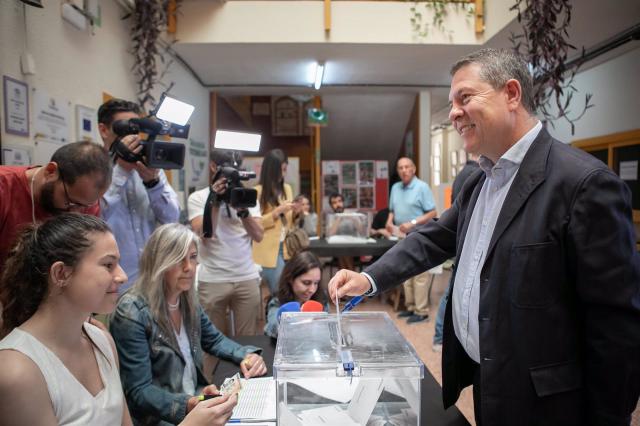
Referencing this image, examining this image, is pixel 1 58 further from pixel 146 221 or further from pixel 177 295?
pixel 177 295

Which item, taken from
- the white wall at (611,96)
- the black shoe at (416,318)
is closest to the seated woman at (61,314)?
the black shoe at (416,318)

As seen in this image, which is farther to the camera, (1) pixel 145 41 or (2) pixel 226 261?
(1) pixel 145 41

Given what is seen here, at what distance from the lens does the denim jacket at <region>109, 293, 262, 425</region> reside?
140cm

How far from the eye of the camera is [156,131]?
1807 millimetres

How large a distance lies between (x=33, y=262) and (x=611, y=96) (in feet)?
16.8

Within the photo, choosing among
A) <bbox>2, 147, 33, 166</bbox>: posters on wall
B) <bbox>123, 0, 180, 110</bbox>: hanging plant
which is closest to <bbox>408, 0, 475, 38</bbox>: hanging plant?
<bbox>123, 0, 180, 110</bbox>: hanging plant

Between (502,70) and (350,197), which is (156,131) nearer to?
(502,70)

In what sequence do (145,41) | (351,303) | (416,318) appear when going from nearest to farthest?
(351,303) → (145,41) → (416,318)

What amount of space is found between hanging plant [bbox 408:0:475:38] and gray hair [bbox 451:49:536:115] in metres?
3.18

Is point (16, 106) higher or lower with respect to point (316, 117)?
lower

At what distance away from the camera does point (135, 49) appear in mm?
3172

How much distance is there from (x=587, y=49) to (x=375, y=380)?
4608 mm

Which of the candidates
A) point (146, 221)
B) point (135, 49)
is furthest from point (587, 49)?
point (146, 221)

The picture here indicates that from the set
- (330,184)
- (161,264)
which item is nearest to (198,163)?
(330,184)
